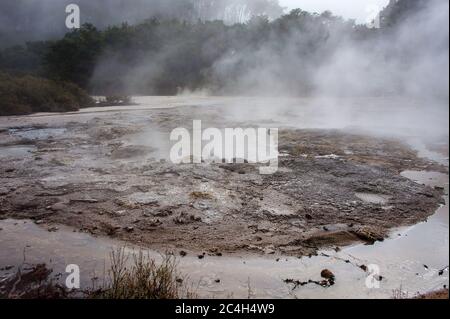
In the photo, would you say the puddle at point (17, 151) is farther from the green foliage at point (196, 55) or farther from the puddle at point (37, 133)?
the green foliage at point (196, 55)

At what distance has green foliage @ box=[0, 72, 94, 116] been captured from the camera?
12.6 meters

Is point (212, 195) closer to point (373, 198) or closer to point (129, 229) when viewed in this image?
point (129, 229)

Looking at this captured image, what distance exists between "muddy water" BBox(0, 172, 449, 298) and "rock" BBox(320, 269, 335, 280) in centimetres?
5

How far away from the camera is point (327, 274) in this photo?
380 centimetres

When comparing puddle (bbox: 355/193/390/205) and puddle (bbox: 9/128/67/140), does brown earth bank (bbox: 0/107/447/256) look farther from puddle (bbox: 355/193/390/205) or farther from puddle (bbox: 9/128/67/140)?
→ puddle (bbox: 9/128/67/140)

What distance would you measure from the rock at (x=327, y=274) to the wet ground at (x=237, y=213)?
3.1 inches

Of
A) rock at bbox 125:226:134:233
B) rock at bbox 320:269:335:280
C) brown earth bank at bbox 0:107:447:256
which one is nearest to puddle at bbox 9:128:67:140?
brown earth bank at bbox 0:107:447:256

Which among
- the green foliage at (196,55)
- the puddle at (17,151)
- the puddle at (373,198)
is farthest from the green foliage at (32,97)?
the puddle at (373,198)

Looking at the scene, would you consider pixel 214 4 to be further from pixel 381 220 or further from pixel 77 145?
pixel 381 220

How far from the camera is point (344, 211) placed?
5281 mm

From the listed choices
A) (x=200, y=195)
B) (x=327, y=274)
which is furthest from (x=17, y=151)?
(x=327, y=274)

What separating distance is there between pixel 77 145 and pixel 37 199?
311 centimetres

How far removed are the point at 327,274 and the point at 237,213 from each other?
5.17 feet
